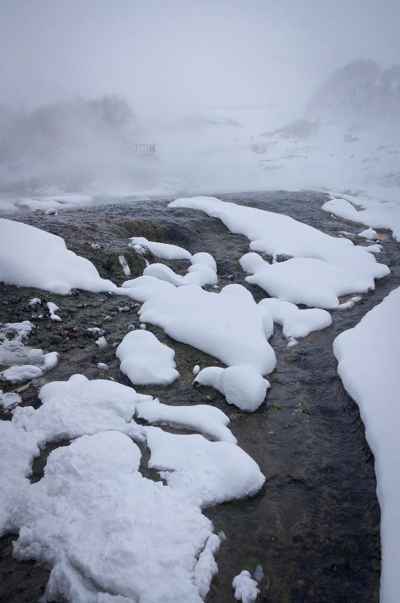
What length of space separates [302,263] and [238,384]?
15.1 ft

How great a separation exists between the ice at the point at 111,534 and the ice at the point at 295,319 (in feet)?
10.7

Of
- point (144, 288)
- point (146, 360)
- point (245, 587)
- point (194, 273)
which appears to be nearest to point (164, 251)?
point (194, 273)

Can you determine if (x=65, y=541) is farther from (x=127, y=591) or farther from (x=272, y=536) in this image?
(x=272, y=536)

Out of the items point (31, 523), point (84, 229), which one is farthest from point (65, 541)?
point (84, 229)

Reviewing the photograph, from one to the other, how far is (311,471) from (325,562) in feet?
2.42

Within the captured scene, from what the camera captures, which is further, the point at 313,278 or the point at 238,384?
the point at 313,278

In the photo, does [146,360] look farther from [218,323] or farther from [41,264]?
[41,264]

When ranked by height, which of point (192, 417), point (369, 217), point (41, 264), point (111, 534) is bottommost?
point (369, 217)

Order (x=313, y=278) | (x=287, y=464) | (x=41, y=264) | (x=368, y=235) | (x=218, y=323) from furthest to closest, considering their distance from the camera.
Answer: (x=368, y=235)
(x=313, y=278)
(x=41, y=264)
(x=218, y=323)
(x=287, y=464)

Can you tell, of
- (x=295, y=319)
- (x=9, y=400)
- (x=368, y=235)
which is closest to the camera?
(x=9, y=400)

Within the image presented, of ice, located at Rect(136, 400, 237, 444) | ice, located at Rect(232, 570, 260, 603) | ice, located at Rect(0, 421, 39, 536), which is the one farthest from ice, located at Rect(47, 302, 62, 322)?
ice, located at Rect(232, 570, 260, 603)

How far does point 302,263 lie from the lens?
731cm

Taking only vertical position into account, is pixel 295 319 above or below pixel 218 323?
below

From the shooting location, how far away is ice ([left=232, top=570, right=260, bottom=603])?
1912 millimetres
